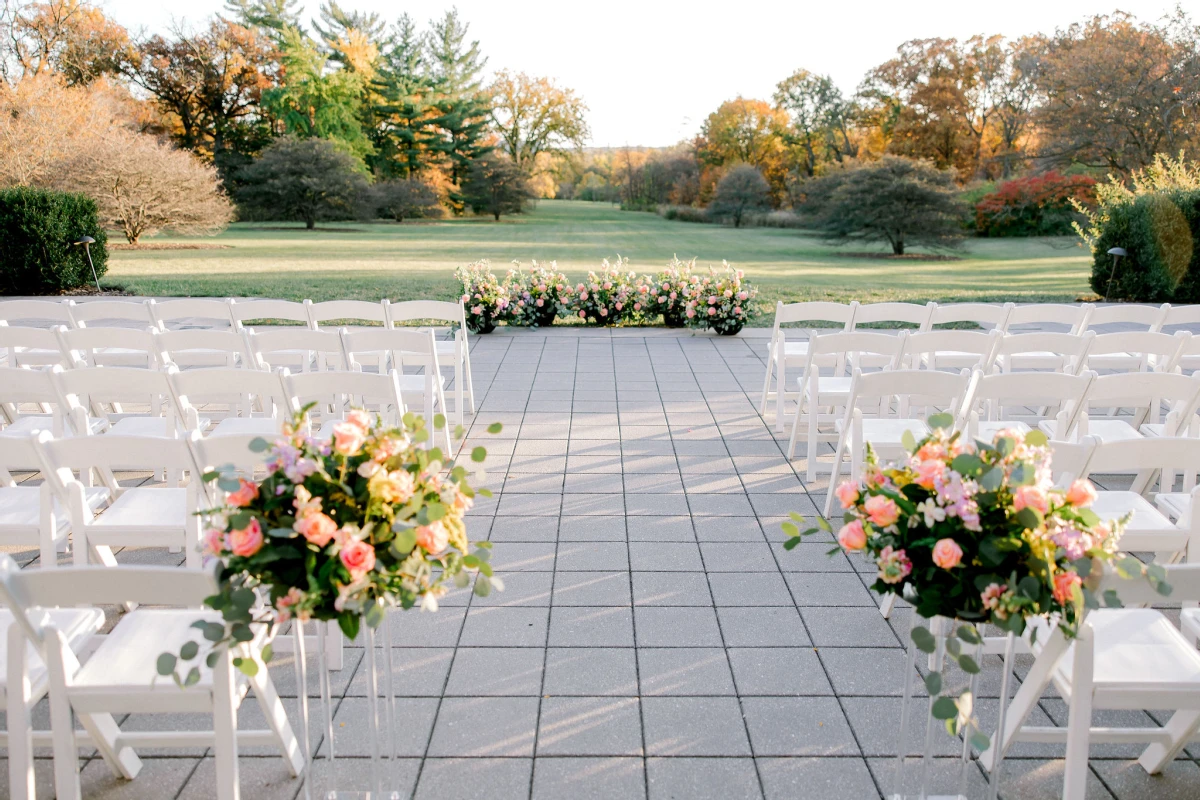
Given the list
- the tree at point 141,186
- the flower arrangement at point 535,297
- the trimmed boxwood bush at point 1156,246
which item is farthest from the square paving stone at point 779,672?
the tree at point 141,186

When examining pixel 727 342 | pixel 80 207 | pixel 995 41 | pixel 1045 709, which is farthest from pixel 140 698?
pixel 995 41

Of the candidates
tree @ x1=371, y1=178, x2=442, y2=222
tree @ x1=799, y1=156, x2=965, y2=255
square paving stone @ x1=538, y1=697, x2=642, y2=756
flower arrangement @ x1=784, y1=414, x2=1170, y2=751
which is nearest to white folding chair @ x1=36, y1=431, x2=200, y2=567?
square paving stone @ x1=538, y1=697, x2=642, y2=756

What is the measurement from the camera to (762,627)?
11.1 feet

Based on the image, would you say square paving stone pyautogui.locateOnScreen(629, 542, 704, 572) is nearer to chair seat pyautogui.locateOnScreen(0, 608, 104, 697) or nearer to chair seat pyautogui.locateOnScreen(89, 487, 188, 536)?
chair seat pyautogui.locateOnScreen(89, 487, 188, 536)

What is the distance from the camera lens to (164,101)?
40.9m

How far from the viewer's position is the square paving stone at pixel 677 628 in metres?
3.28

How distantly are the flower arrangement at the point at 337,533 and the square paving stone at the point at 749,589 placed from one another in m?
1.87

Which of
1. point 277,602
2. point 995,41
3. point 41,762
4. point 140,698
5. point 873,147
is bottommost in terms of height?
point 41,762

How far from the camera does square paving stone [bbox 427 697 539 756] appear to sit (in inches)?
105

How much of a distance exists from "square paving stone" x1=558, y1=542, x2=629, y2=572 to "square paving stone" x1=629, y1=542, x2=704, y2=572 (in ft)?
0.16

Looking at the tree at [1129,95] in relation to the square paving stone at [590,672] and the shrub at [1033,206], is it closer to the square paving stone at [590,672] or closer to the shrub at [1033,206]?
the shrub at [1033,206]

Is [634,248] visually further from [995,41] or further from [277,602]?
[277,602]

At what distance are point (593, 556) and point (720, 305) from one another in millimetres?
6297

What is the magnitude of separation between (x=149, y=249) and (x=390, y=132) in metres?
24.4
